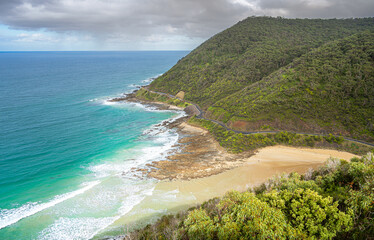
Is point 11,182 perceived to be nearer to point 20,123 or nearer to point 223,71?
point 20,123

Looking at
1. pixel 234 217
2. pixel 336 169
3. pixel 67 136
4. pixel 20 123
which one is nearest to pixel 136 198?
pixel 234 217

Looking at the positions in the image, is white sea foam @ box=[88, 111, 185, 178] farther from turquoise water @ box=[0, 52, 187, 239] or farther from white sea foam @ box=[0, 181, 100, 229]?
white sea foam @ box=[0, 181, 100, 229]

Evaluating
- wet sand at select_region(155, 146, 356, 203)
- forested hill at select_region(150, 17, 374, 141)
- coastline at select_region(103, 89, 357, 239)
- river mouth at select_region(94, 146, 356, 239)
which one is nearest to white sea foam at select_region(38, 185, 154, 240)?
river mouth at select_region(94, 146, 356, 239)

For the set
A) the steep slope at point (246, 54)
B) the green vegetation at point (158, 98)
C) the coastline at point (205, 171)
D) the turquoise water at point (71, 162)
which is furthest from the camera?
the green vegetation at point (158, 98)

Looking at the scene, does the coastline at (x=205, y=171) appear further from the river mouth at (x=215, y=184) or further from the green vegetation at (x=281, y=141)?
the green vegetation at (x=281, y=141)

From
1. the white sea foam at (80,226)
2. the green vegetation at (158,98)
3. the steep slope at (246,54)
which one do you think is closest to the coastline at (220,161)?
the white sea foam at (80,226)
